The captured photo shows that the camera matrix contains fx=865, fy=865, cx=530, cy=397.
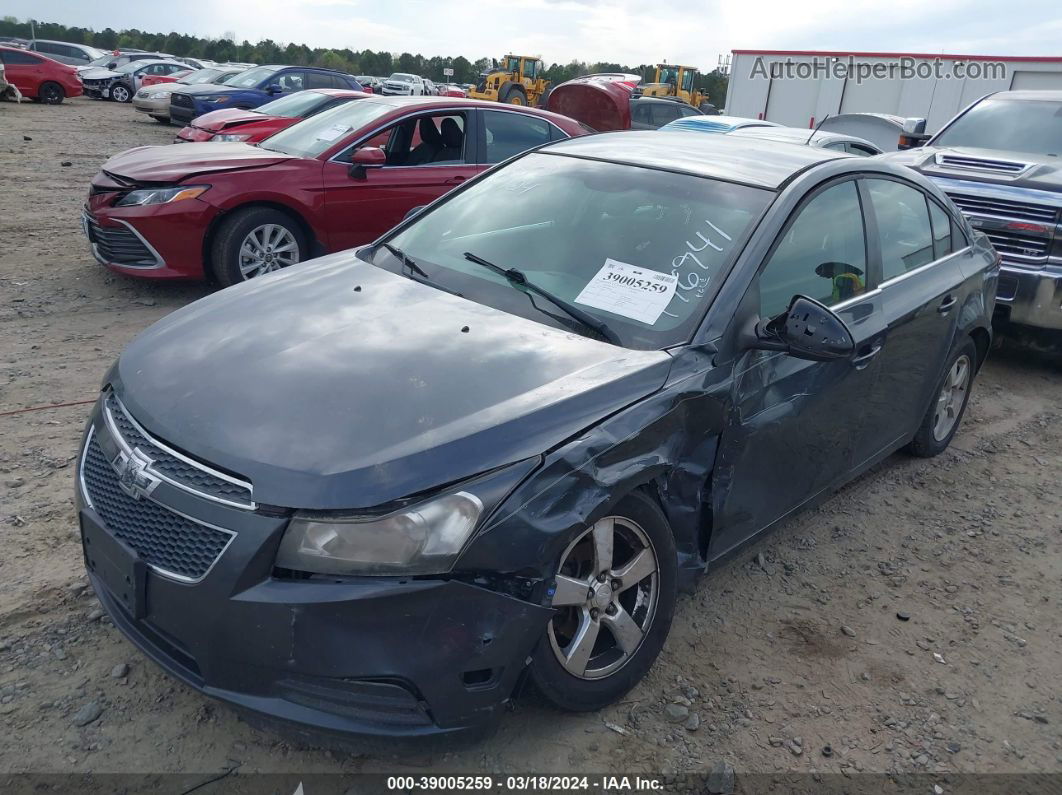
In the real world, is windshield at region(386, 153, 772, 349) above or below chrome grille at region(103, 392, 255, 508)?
above

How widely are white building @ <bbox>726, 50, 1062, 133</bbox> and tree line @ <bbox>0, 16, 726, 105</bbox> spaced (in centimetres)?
4218

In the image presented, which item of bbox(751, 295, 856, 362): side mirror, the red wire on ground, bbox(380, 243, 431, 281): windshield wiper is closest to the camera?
bbox(751, 295, 856, 362): side mirror

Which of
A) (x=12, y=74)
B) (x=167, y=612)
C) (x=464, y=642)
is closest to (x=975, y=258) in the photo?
(x=464, y=642)

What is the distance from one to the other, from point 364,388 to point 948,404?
144 inches

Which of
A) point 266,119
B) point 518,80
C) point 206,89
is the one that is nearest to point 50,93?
point 206,89

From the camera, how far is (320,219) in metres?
6.76

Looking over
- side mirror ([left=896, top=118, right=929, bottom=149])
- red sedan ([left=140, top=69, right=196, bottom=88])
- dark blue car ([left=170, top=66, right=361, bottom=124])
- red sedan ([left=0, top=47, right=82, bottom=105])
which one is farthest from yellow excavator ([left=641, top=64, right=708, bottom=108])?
side mirror ([left=896, top=118, right=929, bottom=149])

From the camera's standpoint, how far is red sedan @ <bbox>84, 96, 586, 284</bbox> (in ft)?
20.5

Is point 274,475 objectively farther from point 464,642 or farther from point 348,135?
point 348,135

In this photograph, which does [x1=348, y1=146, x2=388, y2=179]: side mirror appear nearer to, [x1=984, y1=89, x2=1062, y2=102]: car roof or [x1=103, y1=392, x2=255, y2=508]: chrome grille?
[x1=103, y1=392, x2=255, y2=508]: chrome grille

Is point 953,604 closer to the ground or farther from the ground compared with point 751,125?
closer to the ground

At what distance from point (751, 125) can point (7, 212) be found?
26.9 feet

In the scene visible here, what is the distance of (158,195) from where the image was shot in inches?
245

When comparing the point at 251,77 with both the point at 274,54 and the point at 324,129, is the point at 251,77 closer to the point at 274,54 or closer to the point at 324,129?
the point at 324,129
